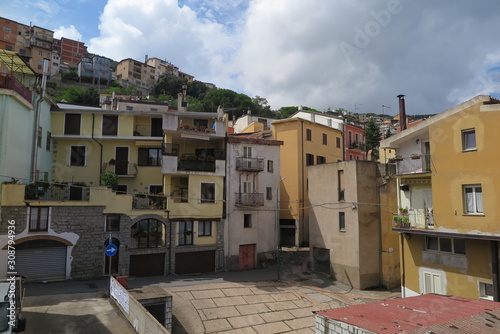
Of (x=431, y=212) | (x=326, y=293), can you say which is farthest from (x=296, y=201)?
(x=431, y=212)

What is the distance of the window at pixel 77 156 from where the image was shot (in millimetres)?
30141

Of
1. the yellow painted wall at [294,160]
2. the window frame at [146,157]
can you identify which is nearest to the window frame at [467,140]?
the yellow painted wall at [294,160]

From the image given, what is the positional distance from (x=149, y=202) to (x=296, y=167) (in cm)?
1807

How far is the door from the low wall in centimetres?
1390

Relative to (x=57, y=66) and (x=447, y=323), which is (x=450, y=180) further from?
(x=57, y=66)

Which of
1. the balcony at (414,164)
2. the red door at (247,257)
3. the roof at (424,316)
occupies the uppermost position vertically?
the balcony at (414,164)

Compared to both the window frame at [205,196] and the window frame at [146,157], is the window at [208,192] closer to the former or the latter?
the window frame at [205,196]

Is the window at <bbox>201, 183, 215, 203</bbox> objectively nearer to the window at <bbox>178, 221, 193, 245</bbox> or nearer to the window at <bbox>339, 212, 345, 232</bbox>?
the window at <bbox>178, 221, 193, 245</bbox>

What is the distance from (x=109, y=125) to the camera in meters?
30.4

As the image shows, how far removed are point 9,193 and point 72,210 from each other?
154 inches

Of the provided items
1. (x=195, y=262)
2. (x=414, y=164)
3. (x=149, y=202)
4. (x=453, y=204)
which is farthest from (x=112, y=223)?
(x=453, y=204)

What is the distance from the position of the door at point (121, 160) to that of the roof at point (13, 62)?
9.53 metres

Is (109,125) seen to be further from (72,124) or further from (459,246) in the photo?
(459,246)

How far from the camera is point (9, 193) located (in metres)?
21.6
